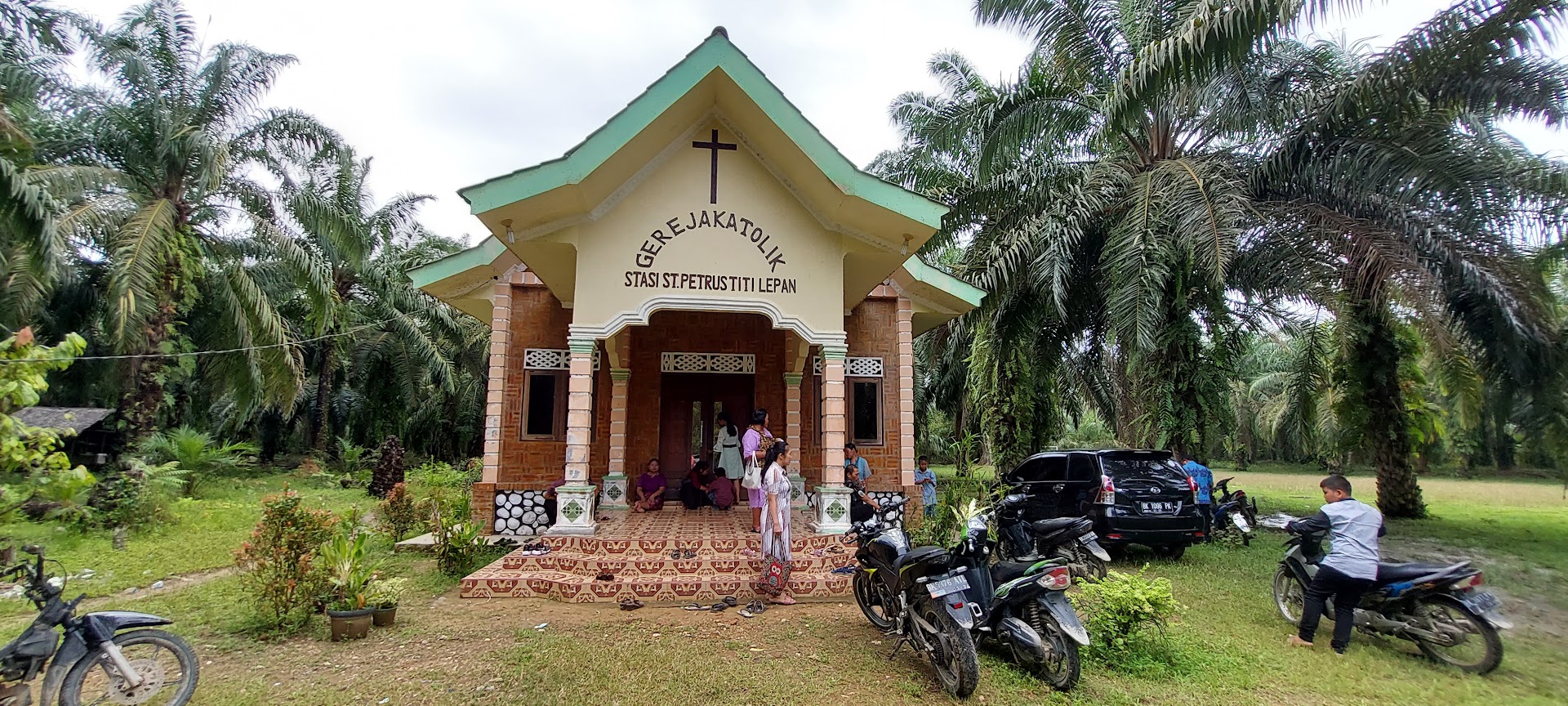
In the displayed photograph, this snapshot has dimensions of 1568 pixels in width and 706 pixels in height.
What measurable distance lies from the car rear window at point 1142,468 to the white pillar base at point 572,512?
238 inches

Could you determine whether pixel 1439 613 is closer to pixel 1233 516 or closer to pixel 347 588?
pixel 1233 516

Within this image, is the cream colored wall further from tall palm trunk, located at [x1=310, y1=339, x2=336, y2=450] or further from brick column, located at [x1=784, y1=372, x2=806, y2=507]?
tall palm trunk, located at [x1=310, y1=339, x2=336, y2=450]

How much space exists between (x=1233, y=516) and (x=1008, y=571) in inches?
284

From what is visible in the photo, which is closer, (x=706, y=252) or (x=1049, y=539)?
(x=1049, y=539)

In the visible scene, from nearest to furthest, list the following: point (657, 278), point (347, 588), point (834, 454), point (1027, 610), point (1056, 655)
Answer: point (1056, 655) < point (1027, 610) < point (347, 588) < point (657, 278) < point (834, 454)

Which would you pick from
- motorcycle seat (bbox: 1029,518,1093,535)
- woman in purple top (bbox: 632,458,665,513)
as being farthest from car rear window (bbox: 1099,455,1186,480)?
woman in purple top (bbox: 632,458,665,513)

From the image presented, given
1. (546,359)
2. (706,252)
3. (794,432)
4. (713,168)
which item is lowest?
(794,432)

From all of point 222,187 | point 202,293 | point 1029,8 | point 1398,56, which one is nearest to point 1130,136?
point 1029,8

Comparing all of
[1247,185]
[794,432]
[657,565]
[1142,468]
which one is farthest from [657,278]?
[1247,185]

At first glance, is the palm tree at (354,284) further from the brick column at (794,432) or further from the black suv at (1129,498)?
the black suv at (1129,498)

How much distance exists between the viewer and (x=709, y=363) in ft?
39.1

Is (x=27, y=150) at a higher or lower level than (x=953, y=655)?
higher

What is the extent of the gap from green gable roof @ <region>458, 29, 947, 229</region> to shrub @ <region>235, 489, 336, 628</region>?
3226 millimetres

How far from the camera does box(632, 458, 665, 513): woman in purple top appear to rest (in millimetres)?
10773
